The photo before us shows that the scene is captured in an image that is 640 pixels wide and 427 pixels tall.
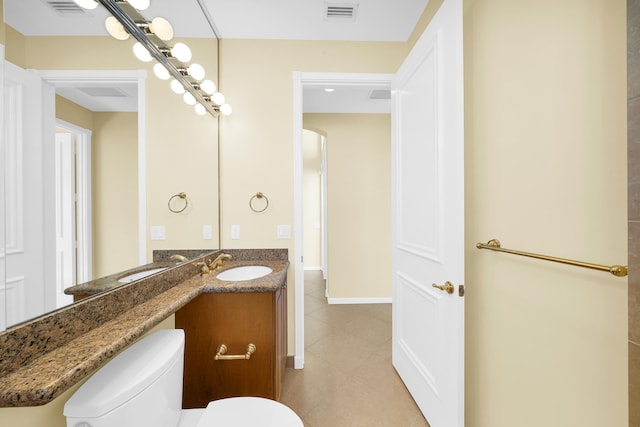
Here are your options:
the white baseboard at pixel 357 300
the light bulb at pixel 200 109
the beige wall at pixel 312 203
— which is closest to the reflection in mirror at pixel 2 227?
the light bulb at pixel 200 109

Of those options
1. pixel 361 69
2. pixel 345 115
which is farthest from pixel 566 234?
pixel 345 115

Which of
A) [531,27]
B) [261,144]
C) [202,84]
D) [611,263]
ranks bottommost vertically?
[611,263]

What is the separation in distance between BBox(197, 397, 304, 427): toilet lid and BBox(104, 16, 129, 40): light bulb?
1559 millimetres

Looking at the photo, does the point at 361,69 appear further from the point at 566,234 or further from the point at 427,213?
the point at 566,234

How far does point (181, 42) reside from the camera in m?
1.65

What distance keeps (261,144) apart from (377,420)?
2053 millimetres

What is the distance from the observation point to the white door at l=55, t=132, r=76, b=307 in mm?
809

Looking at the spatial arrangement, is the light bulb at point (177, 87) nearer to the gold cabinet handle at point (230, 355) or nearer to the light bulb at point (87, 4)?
the light bulb at point (87, 4)

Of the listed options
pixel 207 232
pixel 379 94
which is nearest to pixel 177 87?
pixel 207 232

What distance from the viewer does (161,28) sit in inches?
53.2

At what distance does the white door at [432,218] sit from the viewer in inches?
48.0

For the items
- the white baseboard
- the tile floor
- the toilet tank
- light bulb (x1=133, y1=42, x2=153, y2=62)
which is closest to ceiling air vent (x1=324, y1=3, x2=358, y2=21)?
light bulb (x1=133, y1=42, x2=153, y2=62)

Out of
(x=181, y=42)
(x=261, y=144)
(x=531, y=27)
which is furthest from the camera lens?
(x=261, y=144)

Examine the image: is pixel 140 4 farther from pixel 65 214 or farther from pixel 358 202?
pixel 358 202
